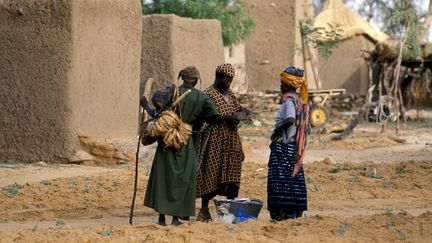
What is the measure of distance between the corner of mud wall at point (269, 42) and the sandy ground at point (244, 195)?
11.2 m

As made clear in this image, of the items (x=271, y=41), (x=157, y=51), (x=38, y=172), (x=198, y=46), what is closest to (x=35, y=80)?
(x=38, y=172)

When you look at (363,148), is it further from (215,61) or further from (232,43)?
(232,43)

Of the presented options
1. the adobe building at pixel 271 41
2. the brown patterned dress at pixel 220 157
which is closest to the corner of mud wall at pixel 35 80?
the brown patterned dress at pixel 220 157

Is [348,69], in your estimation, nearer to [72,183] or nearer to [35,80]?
[35,80]

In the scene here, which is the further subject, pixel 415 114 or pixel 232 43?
pixel 415 114

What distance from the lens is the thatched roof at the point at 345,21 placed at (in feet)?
99.8

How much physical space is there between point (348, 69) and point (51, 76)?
66.8 feet

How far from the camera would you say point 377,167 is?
12164 millimetres

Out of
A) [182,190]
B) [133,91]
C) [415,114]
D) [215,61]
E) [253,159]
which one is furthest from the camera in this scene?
[415,114]

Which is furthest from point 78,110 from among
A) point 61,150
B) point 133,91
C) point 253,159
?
point 253,159

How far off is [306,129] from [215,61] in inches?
325

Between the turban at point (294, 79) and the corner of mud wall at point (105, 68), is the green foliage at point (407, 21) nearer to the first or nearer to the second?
the corner of mud wall at point (105, 68)

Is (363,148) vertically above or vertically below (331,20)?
below

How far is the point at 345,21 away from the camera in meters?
31.4
